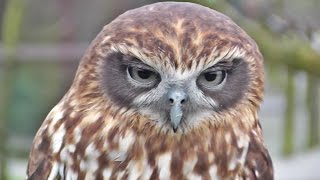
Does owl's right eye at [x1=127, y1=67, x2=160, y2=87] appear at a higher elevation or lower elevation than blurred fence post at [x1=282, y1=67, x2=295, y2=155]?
higher

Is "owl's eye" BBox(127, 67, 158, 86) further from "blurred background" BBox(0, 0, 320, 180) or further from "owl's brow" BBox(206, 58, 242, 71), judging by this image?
"blurred background" BBox(0, 0, 320, 180)

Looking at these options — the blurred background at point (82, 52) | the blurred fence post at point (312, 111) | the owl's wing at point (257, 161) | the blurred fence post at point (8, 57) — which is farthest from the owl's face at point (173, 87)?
the blurred fence post at point (312, 111)

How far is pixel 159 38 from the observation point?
3092 millimetres

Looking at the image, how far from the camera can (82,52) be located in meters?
7.13

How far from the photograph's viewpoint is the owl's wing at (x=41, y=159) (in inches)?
136

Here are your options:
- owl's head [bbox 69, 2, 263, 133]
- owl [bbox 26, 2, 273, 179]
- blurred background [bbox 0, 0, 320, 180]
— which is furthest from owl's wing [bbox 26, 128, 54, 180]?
blurred background [bbox 0, 0, 320, 180]

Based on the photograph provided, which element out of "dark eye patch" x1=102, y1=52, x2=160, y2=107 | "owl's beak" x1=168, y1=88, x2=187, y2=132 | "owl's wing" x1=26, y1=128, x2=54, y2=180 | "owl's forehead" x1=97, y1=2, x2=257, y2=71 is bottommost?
"owl's wing" x1=26, y1=128, x2=54, y2=180

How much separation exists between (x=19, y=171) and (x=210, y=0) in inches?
111

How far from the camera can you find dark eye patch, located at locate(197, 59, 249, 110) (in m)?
3.19

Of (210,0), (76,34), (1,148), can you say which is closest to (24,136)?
(76,34)

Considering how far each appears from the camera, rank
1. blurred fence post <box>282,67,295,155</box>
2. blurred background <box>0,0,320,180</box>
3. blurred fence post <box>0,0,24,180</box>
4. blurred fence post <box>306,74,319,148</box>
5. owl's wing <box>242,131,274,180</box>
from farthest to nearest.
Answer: blurred fence post <box>306,74,319,148</box> → blurred fence post <box>282,67,295,155</box> → blurred background <box>0,0,320,180</box> → blurred fence post <box>0,0,24,180</box> → owl's wing <box>242,131,274,180</box>

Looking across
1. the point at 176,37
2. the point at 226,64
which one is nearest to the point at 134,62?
the point at 176,37

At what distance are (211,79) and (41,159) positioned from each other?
26.3 inches

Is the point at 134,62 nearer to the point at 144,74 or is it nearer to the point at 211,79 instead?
the point at 144,74
